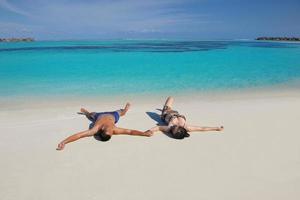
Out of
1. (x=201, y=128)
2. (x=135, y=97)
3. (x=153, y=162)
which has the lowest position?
(x=135, y=97)

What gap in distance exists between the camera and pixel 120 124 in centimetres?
629

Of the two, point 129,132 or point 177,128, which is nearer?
point 177,128

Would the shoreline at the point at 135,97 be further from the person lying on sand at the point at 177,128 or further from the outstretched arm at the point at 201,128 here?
the outstretched arm at the point at 201,128

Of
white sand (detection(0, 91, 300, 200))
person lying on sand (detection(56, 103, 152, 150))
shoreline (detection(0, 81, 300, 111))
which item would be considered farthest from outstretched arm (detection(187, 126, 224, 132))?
shoreline (detection(0, 81, 300, 111))

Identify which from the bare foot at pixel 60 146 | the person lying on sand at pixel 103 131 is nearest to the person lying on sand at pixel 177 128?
the person lying on sand at pixel 103 131

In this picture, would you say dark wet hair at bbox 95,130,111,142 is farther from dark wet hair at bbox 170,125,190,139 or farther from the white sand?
dark wet hair at bbox 170,125,190,139

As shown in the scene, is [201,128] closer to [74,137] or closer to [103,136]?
[103,136]

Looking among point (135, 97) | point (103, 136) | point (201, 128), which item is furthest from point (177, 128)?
point (135, 97)

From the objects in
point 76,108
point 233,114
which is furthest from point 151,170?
point 76,108

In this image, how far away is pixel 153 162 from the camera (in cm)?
433

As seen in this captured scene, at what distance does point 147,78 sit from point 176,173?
10.8m

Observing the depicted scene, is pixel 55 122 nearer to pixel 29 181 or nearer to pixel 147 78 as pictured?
pixel 29 181

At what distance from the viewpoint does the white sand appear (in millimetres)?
3561

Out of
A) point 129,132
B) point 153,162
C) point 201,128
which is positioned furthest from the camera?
point 201,128
